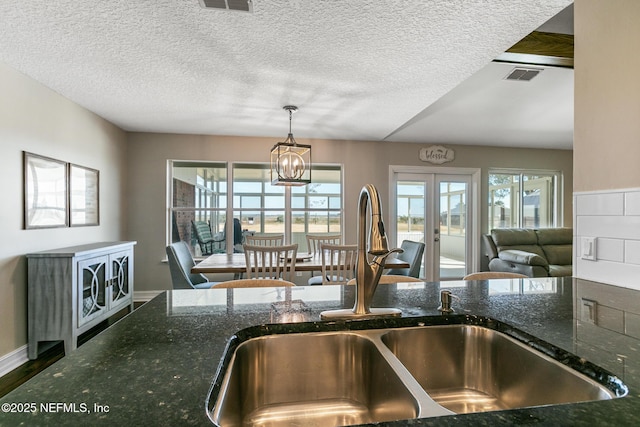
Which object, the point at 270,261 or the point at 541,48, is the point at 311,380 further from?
the point at 541,48

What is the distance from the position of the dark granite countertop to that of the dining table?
1.51 m

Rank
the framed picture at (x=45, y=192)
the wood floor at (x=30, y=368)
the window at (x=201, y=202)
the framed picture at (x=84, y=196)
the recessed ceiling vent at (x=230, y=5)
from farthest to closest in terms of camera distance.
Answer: the window at (x=201, y=202)
the framed picture at (x=84, y=196)
the framed picture at (x=45, y=192)
the wood floor at (x=30, y=368)
the recessed ceiling vent at (x=230, y=5)

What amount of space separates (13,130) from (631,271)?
380 centimetres

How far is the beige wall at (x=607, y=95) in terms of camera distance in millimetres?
1306

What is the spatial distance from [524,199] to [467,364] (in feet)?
18.0

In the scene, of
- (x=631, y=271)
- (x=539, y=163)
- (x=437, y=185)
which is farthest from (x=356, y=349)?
(x=539, y=163)

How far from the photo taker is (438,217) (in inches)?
204

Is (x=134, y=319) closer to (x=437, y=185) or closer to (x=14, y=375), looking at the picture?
(x=14, y=375)

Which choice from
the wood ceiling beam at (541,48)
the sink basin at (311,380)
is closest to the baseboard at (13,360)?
the sink basin at (311,380)

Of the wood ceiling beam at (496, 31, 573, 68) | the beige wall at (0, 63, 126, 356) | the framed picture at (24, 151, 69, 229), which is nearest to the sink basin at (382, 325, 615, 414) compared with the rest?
the wood ceiling beam at (496, 31, 573, 68)

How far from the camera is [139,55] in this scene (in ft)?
7.30

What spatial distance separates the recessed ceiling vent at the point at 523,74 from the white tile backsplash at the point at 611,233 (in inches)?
63.7

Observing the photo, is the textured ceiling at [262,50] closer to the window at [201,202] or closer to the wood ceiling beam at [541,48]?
the wood ceiling beam at [541,48]

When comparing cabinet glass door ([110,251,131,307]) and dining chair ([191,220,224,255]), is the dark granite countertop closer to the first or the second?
cabinet glass door ([110,251,131,307])
